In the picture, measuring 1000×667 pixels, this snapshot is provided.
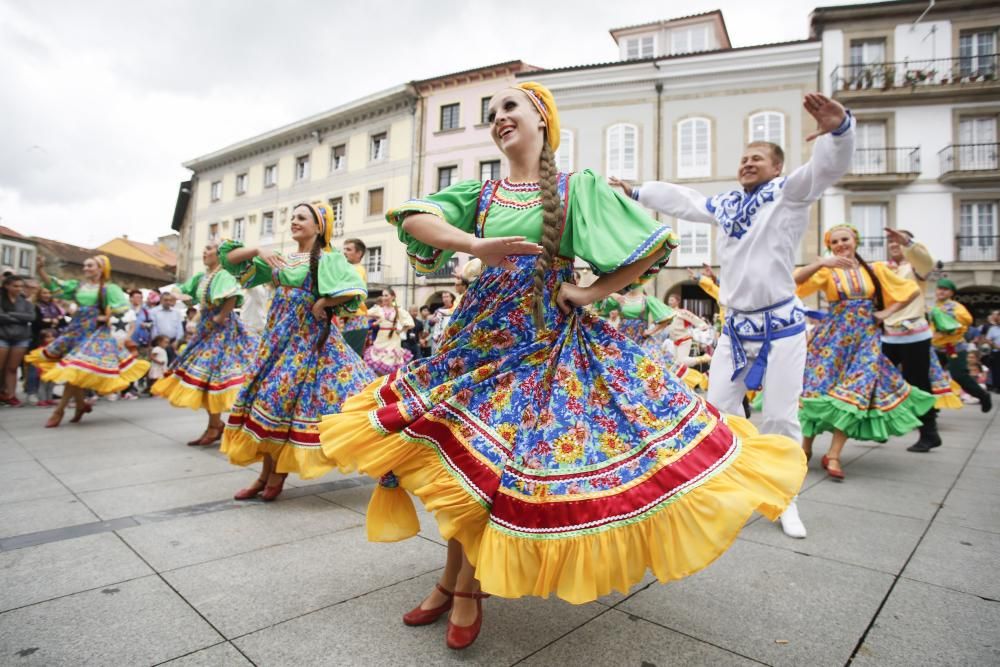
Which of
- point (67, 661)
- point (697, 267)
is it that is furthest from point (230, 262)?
point (697, 267)

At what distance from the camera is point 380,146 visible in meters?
25.1

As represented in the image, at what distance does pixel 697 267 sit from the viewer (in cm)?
1889

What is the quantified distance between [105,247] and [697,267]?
4808 cm

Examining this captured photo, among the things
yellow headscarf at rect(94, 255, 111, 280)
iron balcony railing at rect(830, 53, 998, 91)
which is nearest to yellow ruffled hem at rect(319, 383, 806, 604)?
yellow headscarf at rect(94, 255, 111, 280)

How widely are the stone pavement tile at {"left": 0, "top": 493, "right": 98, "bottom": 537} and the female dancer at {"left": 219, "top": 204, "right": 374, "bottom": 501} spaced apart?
791mm

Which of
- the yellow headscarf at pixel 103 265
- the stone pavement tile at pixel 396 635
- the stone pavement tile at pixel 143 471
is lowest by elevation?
the stone pavement tile at pixel 396 635

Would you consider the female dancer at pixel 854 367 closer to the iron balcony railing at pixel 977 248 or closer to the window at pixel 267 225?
the iron balcony railing at pixel 977 248

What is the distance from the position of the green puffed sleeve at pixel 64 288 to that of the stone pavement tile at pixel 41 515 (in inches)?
164

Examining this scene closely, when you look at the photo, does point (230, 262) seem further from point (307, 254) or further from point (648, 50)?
point (648, 50)

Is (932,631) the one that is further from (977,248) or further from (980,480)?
(977,248)

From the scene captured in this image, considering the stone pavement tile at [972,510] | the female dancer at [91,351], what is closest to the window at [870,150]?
the stone pavement tile at [972,510]

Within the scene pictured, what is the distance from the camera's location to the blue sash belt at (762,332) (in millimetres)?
3104

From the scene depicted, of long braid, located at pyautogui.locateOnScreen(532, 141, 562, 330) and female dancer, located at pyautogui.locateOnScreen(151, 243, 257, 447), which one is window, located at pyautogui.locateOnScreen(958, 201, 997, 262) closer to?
female dancer, located at pyautogui.locateOnScreen(151, 243, 257, 447)

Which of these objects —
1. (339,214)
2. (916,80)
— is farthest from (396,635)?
(339,214)
